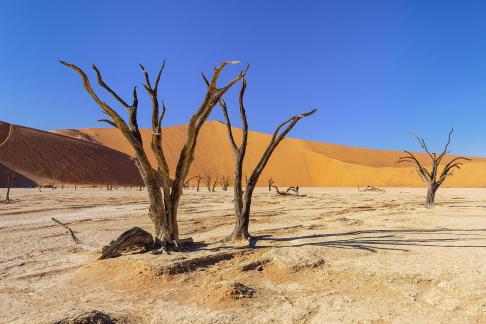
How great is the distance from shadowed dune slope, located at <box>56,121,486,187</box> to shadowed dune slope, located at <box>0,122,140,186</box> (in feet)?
29.3

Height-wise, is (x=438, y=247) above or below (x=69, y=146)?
below

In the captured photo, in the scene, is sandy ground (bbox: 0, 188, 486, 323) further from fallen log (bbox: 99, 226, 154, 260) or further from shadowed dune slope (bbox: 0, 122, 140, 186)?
shadowed dune slope (bbox: 0, 122, 140, 186)

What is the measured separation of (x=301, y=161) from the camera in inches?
2955

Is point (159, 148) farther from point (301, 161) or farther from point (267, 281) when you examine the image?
point (301, 161)

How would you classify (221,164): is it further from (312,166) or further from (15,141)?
(15,141)

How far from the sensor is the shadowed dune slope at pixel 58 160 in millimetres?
51281

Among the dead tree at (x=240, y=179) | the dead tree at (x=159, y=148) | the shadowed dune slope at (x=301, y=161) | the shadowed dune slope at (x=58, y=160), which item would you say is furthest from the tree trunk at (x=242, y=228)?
the shadowed dune slope at (x=301, y=161)

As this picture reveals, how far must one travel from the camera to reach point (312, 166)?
72.9 meters

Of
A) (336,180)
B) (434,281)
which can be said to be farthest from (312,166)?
(434,281)

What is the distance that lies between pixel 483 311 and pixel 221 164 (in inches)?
2782

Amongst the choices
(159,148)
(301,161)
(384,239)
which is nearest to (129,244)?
(159,148)

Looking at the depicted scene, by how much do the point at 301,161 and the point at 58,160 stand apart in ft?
135

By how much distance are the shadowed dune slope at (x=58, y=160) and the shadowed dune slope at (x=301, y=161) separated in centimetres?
895

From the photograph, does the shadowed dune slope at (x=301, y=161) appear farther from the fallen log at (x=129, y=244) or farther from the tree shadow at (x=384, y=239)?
the fallen log at (x=129, y=244)
